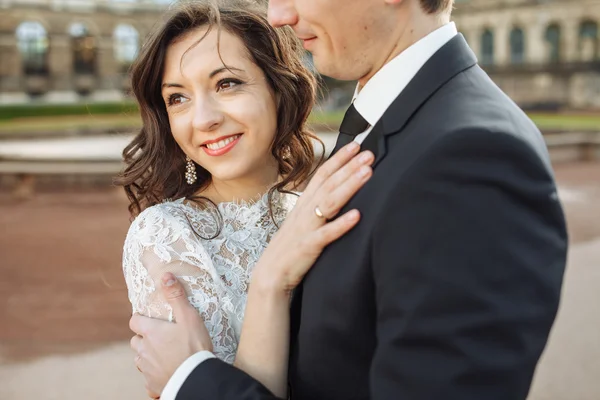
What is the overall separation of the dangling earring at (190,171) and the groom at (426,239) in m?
0.87

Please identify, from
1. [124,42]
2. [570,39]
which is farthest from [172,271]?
[124,42]

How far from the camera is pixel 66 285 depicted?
6.48 meters

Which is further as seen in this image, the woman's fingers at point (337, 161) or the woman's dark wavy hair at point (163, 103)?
the woman's dark wavy hair at point (163, 103)

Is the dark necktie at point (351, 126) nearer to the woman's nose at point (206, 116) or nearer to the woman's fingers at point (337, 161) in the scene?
the woman's fingers at point (337, 161)

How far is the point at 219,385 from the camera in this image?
4.81ft

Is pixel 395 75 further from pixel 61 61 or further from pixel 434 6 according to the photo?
pixel 61 61

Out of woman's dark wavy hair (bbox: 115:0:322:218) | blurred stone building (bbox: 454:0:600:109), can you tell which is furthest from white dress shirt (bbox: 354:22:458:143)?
blurred stone building (bbox: 454:0:600:109)

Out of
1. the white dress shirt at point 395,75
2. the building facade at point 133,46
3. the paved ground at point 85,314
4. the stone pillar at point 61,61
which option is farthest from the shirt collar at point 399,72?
the stone pillar at point 61,61

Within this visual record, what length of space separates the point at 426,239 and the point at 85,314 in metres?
4.96

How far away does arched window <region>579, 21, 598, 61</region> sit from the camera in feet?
126

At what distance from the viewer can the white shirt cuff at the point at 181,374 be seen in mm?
1537

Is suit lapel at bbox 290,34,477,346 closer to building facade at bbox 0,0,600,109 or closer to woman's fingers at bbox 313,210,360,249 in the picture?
woman's fingers at bbox 313,210,360,249

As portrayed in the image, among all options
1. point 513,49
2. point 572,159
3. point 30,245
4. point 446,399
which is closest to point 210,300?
point 446,399

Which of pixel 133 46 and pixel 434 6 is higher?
pixel 434 6
